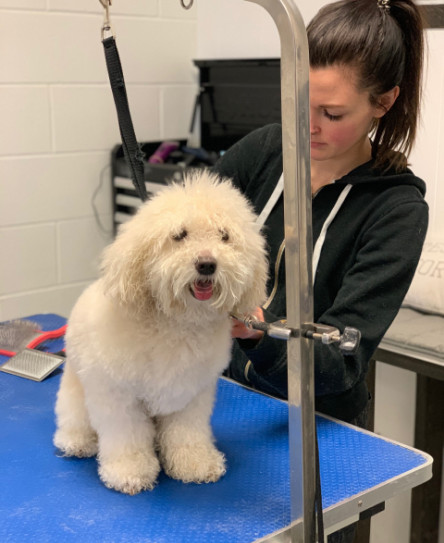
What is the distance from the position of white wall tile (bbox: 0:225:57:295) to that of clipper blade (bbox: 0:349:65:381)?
3.83ft

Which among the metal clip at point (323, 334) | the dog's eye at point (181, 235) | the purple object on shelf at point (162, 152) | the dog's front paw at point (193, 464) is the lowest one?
the dog's front paw at point (193, 464)

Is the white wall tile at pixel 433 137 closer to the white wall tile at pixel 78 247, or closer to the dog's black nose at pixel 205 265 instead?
the white wall tile at pixel 78 247

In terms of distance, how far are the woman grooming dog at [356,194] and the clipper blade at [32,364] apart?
41 cm

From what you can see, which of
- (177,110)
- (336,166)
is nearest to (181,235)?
(336,166)

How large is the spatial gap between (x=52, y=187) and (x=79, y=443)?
1728 mm

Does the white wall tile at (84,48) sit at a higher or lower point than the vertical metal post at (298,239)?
higher

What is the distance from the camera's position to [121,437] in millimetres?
1011

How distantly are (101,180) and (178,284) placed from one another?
2.00 meters

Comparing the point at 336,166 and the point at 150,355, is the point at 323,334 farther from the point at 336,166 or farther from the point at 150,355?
the point at 336,166

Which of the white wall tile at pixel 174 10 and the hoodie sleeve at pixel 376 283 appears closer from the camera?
the hoodie sleeve at pixel 376 283

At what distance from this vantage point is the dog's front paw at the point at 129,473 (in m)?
0.98

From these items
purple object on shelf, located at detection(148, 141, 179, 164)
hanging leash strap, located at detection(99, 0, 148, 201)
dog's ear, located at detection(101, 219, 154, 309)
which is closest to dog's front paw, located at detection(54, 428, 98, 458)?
dog's ear, located at detection(101, 219, 154, 309)

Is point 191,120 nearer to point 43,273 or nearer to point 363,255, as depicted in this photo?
point 43,273

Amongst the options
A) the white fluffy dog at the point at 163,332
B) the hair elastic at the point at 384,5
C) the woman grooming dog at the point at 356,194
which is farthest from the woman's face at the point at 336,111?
the white fluffy dog at the point at 163,332
